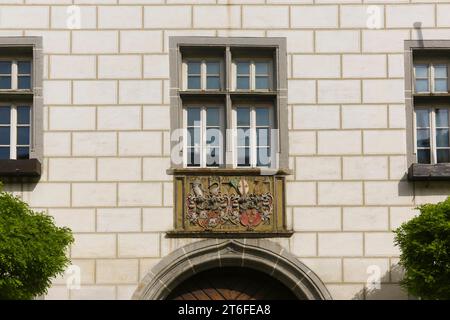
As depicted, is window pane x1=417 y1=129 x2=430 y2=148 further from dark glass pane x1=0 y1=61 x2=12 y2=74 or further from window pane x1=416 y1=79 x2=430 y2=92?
A: dark glass pane x1=0 y1=61 x2=12 y2=74

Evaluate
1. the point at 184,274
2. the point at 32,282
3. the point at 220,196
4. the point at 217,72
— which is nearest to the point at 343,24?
the point at 217,72

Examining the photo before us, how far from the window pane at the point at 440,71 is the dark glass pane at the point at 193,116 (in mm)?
3709

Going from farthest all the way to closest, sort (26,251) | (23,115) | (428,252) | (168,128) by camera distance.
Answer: (23,115) < (168,128) < (428,252) < (26,251)

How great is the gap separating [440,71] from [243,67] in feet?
9.97

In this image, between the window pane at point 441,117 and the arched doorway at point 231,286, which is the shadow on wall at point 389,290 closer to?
the arched doorway at point 231,286

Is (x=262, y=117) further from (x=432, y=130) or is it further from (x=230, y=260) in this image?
(x=432, y=130)

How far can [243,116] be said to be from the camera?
1798cm

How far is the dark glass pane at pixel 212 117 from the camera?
1795cm

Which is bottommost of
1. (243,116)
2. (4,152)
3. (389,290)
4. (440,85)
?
(389,290)

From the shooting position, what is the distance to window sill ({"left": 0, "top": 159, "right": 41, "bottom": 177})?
56.7 feet

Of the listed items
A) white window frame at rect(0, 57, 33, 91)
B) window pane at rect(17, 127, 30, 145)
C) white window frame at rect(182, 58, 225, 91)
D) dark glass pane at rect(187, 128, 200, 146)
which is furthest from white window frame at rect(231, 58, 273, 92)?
window pane at rect(17, 127, 30, 145)

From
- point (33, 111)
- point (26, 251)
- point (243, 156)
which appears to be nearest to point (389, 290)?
point (243, 156)

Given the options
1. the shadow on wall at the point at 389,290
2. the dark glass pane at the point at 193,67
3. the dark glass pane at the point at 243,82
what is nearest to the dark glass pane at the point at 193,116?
the dark glass pane at the point at 193,67

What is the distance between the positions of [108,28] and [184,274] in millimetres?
3940
